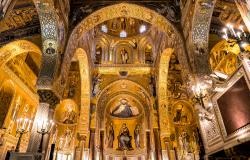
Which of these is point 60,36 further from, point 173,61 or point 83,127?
point 173,61

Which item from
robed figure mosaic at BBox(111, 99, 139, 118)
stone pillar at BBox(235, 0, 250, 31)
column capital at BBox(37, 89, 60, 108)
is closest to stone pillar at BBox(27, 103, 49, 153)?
column capital at BBox(37, 89, 60, 108)

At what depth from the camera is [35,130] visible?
6855mm

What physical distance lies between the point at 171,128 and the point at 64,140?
7742 millimetres

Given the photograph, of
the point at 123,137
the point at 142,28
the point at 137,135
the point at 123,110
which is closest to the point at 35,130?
the point at 123,137

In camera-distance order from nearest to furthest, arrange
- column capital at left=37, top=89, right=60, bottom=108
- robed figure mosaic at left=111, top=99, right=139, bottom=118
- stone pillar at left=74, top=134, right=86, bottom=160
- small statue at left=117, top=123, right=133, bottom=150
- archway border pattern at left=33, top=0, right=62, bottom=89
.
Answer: column capital at left=37, top=89, right=60, bottom=108 → archway border pattern at left=33, top=0, right=62, bottom=89 → stone pillar at left=74, top=134, right=86, bottom=160 → small statue at left=117, top=123, right=133, bottom=150 → robed figure mosaic at left=111, top=99, right=139, bottom=118

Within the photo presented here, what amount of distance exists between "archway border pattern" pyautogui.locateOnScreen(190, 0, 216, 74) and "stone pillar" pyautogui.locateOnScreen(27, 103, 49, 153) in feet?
18.9

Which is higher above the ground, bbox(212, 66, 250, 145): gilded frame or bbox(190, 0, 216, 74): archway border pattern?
bbox(190, 0, 216, 74): archway border pattern

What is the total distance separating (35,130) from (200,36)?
7.19m

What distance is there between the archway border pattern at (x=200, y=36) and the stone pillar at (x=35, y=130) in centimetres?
576

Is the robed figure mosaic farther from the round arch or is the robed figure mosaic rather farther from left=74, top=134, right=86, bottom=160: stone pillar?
the round arch

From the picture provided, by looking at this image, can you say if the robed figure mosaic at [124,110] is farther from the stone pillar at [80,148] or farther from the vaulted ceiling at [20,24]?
the vaulted ceiling at [20,24]

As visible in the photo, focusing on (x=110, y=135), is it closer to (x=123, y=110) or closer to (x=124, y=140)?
(x=124, y=140)

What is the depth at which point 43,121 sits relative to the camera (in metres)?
→ 6.93

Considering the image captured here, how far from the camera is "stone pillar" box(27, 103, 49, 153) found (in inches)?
258
